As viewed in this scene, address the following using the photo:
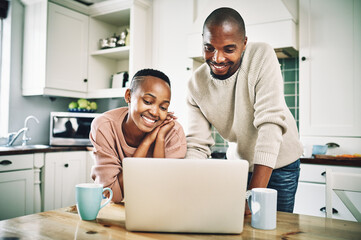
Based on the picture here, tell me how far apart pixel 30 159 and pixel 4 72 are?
1096mm

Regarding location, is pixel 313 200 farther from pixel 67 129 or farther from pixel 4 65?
pixel 4 65

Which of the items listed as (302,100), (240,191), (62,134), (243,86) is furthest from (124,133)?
(62,134)

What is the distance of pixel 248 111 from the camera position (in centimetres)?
128

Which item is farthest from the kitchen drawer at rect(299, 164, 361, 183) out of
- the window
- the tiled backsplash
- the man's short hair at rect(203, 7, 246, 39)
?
the window

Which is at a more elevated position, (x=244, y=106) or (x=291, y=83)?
(x=291, y=83)

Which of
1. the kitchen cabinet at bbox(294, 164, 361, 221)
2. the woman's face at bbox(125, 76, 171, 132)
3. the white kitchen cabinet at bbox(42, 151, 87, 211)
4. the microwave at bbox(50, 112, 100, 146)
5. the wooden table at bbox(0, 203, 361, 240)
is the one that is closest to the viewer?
the wooden table at bbox(0, 203, 361, 240)

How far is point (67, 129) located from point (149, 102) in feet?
A: 6.97

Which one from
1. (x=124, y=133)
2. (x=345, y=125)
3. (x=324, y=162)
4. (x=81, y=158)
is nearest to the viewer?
(x=124, y=133)

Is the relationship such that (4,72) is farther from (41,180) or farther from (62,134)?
(41,180)

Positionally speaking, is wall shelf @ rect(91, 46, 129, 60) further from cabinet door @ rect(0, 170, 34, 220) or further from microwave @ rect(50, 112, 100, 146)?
cabinet door @ rect(0, 170, 34, 220)

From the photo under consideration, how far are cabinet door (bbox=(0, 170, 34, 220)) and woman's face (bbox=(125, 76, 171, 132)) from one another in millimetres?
1724

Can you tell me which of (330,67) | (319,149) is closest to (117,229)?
(319,149)

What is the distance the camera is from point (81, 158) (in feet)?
10.2

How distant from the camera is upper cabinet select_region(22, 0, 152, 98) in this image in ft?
10.4
